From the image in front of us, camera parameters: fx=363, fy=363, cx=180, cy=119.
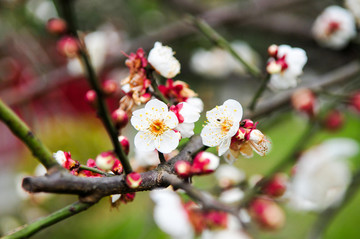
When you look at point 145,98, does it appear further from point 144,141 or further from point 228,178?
point 228,178

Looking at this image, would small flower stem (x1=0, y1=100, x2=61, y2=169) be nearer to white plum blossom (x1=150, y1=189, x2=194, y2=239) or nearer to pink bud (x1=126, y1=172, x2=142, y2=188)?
pink bud (x1=126, y1=172, x2=142, y2=188)

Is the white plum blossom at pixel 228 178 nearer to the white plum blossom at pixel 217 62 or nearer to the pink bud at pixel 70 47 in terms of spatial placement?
the pink bud at pixel 70 47

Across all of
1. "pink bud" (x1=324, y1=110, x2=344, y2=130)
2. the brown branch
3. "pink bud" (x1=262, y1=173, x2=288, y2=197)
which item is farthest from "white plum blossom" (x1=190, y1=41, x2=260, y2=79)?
the brown branch

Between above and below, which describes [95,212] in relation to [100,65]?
below

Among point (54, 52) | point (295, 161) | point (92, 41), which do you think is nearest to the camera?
point (295, 161)

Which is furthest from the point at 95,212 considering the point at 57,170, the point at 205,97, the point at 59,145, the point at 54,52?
the point at 54,52

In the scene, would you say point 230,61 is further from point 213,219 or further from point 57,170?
point 57,170

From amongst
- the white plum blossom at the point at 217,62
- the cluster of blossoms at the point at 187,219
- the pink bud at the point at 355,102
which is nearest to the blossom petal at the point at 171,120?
the cluster of blossoms at the point at 187,219
